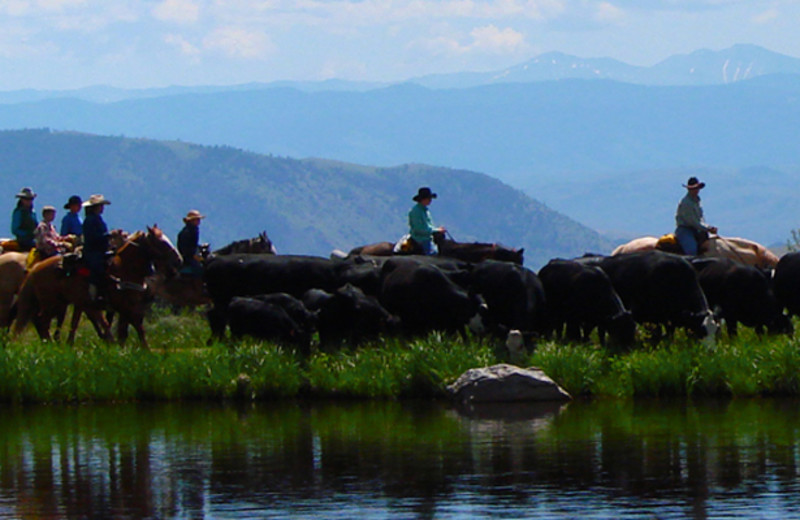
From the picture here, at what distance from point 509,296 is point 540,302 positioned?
501 mm

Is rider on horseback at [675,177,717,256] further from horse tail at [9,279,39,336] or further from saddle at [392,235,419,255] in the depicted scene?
horse tail at [9,279,39,336]

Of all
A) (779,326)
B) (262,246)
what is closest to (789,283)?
(779,326)

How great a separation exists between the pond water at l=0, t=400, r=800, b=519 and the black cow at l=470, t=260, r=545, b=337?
310 cm

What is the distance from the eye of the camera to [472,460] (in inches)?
651

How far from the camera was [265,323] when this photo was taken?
24.2m

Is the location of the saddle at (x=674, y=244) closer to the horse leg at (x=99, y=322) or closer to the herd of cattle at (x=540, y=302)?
the herd of cattle at (x=540, y=302)

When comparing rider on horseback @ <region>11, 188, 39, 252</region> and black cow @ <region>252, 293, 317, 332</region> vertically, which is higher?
rider on horseback @ <region>11, 188, 39, 252</region>

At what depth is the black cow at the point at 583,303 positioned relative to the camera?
24.4 m

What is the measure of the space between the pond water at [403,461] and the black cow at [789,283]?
5727mm

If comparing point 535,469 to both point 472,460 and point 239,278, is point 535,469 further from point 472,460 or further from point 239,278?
point 239,278

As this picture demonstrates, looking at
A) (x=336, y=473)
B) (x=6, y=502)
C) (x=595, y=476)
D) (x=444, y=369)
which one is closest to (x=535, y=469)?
(x=595, y=476)

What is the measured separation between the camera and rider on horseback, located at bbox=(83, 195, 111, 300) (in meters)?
25.4

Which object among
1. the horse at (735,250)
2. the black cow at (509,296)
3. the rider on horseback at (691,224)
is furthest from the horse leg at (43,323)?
the rider on horseback at (691,224)

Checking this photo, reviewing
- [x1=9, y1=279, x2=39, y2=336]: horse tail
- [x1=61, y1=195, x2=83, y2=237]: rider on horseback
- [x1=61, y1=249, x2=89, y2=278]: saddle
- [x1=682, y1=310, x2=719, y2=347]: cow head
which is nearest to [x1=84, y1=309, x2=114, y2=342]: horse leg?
[x1=61, y1=249, x2=89, y2=278]: saddle
